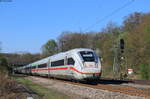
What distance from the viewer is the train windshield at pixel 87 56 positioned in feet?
72.2

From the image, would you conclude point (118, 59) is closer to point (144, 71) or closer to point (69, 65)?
point (144, 71)

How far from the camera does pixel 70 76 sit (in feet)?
78.8

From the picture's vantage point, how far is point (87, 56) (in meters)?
22.3

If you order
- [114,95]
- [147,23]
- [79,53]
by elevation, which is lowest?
[114,95]

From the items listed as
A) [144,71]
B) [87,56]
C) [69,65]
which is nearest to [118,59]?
[144,71]

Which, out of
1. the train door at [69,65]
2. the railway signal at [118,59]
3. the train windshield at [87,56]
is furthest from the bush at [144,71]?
the train windshield at [87,56]

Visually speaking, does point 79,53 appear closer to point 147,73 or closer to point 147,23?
point 147,73

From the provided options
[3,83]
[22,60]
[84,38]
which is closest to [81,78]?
[3,83]

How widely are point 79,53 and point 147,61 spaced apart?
81.5 ft

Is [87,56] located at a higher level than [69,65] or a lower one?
higher

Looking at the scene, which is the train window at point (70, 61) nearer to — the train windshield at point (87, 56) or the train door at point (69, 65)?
the train door at point (69, 65)

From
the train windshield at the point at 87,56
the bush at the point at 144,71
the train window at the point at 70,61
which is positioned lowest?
the bush at the point at 144,71

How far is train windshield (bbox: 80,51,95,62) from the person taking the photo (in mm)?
22020

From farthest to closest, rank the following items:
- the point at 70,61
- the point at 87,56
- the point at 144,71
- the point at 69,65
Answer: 1. the point at 144,71
2. the point at 69,65
3. the point at 70,61
4. the point at 87,56
